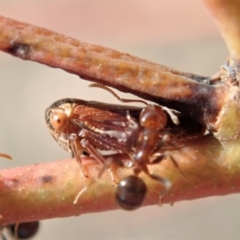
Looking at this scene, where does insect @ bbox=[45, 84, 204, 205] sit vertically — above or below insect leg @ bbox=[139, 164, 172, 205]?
above

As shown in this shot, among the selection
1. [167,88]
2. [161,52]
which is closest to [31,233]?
[167,88]

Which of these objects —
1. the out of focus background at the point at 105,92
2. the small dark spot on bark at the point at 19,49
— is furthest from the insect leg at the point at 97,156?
the out of focus background at the point at 105,92

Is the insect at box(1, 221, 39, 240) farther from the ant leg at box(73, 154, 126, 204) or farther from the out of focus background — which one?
the out of focus background

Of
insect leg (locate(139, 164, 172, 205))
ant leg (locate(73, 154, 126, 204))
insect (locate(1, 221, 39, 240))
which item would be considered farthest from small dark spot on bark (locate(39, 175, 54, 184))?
insect (locate(1, 221, 39, 240))

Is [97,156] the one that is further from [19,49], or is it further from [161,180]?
[19,49]

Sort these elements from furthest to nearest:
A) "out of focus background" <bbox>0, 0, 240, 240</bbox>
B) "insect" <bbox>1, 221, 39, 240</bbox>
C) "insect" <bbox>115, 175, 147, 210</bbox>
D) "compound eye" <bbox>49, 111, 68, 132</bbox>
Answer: "out of focus background" <bbox>0, 0, 240, 240</bbox>, "insect" <bbox>1, 221, 39, 240</bbox>, "compound eye" <bbox>49, 111, 68, 132</bbox>, "insect" <bbox>115, 175, 147, 210</bbox>

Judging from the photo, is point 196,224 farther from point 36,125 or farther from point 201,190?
point 201,190

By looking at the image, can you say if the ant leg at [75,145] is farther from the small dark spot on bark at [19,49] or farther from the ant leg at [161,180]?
the small dark spot on bark at [19,49]
